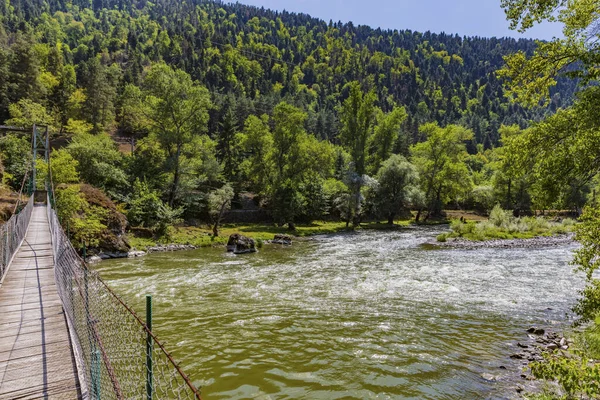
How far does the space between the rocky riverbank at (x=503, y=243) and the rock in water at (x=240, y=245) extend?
1461 cm

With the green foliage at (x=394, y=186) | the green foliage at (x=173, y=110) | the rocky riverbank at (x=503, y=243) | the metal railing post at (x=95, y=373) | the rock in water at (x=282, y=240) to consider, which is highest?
the green foliage at (x=173, y=110)

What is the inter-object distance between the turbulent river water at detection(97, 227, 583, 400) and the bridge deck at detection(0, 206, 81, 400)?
279 cm

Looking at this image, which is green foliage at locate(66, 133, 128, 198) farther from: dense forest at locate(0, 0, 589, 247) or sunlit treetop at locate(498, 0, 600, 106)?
sunlit treetop at locate(498, 0, 600, 106)

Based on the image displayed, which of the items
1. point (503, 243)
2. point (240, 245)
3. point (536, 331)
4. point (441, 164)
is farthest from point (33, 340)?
point (441, 164)

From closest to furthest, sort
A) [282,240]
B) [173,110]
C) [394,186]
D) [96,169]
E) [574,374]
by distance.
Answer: [574,374] → [282,240] → [96,169] → [173,110] → [394,186]

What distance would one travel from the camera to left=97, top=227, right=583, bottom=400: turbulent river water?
23.0 feet

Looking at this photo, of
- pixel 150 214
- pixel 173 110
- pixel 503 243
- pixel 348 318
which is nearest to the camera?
pixel 348 318

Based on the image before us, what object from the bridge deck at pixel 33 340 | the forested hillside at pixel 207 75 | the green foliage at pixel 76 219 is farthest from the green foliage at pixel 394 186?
the forested hillside at pixel 207 75

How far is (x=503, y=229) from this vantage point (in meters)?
31.2

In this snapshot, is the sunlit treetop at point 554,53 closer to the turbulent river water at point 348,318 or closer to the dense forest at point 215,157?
the dense forest at point 215,157

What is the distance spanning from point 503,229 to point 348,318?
89.8 feet

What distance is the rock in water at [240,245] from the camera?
23234 millimetres

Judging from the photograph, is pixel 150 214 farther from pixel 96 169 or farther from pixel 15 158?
pixel 15 158

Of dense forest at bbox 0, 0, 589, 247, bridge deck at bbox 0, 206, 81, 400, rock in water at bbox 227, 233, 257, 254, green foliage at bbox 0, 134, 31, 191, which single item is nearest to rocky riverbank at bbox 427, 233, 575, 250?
dense forest at bbox 0, 0, 589, 247
